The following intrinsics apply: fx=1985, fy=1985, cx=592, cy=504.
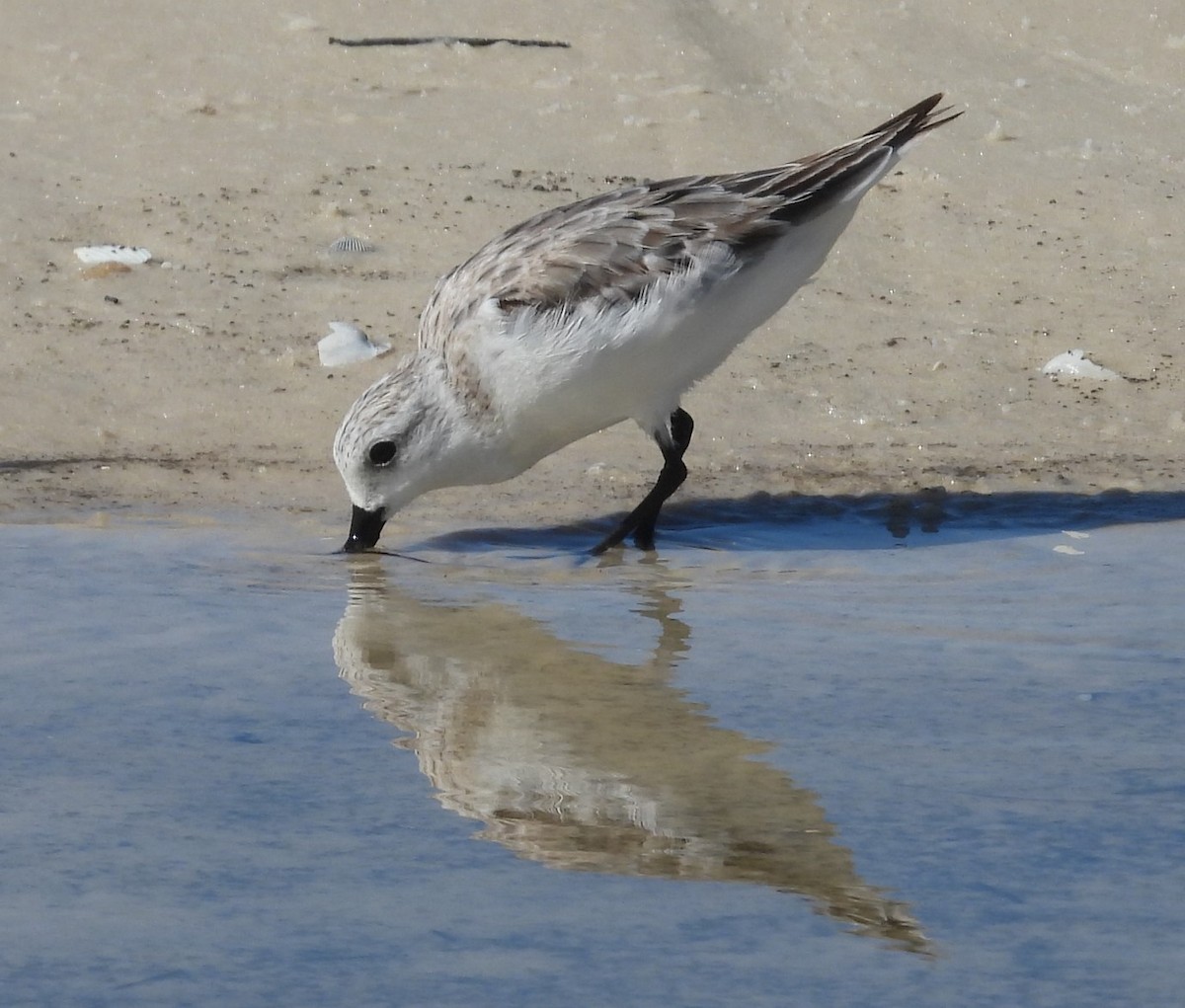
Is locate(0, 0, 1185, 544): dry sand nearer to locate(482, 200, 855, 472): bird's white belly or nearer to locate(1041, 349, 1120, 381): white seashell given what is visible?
locate(1041, 349, 1120, 381): white seashell

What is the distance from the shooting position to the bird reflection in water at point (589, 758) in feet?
11.2

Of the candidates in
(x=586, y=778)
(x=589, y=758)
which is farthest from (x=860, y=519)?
(x=586, y=778)

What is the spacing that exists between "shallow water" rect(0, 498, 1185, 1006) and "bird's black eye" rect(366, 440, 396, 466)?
355 mm

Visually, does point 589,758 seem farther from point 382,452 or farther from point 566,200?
point 566,200

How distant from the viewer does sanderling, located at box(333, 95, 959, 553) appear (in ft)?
19.5

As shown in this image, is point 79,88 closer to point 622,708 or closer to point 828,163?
point 828,163

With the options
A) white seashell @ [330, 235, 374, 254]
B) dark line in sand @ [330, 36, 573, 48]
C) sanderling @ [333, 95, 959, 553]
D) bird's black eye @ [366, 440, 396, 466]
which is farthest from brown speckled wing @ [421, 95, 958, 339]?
dark line in sand @ [330, 36, 573, 48]

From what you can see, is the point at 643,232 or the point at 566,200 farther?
the point at 566,200

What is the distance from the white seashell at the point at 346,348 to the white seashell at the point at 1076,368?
2613 mm

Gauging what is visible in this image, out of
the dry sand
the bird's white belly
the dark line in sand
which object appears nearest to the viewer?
the bird's white belly

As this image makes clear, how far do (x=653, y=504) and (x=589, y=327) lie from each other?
2.21ft

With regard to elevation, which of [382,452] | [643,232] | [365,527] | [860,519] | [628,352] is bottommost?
[365,527]

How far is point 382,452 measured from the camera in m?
6.07

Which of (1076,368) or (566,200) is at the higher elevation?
(566,200)
